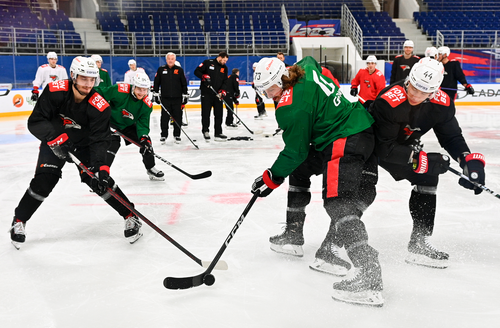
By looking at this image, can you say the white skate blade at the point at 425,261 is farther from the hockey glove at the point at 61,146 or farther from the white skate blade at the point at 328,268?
the hockey glove at the point at 61,146

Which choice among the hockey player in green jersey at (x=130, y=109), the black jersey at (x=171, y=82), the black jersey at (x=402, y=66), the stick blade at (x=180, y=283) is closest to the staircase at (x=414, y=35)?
the black jersey at (x=402, y=66)

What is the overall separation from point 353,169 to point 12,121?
8911 mm

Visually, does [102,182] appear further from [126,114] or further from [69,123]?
[126,114]

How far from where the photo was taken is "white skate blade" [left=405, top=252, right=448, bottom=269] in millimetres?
2404

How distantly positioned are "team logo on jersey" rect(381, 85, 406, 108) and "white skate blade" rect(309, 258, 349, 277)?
0.82m

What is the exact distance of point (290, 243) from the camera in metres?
2.64

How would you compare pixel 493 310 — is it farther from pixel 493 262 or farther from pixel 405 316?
pixel 493 262

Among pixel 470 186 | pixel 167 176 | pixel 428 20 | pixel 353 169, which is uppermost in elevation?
pixel 428 20

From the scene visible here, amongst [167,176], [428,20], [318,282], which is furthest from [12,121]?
[428,20]

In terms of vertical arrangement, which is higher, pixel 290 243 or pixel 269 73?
pixel 269 73

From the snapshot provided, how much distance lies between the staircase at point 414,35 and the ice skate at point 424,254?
13905 millimetres

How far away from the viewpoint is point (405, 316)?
1925mm

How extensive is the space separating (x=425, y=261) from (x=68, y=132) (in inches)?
82.8

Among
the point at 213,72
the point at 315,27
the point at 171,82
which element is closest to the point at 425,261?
the point at 171,82
